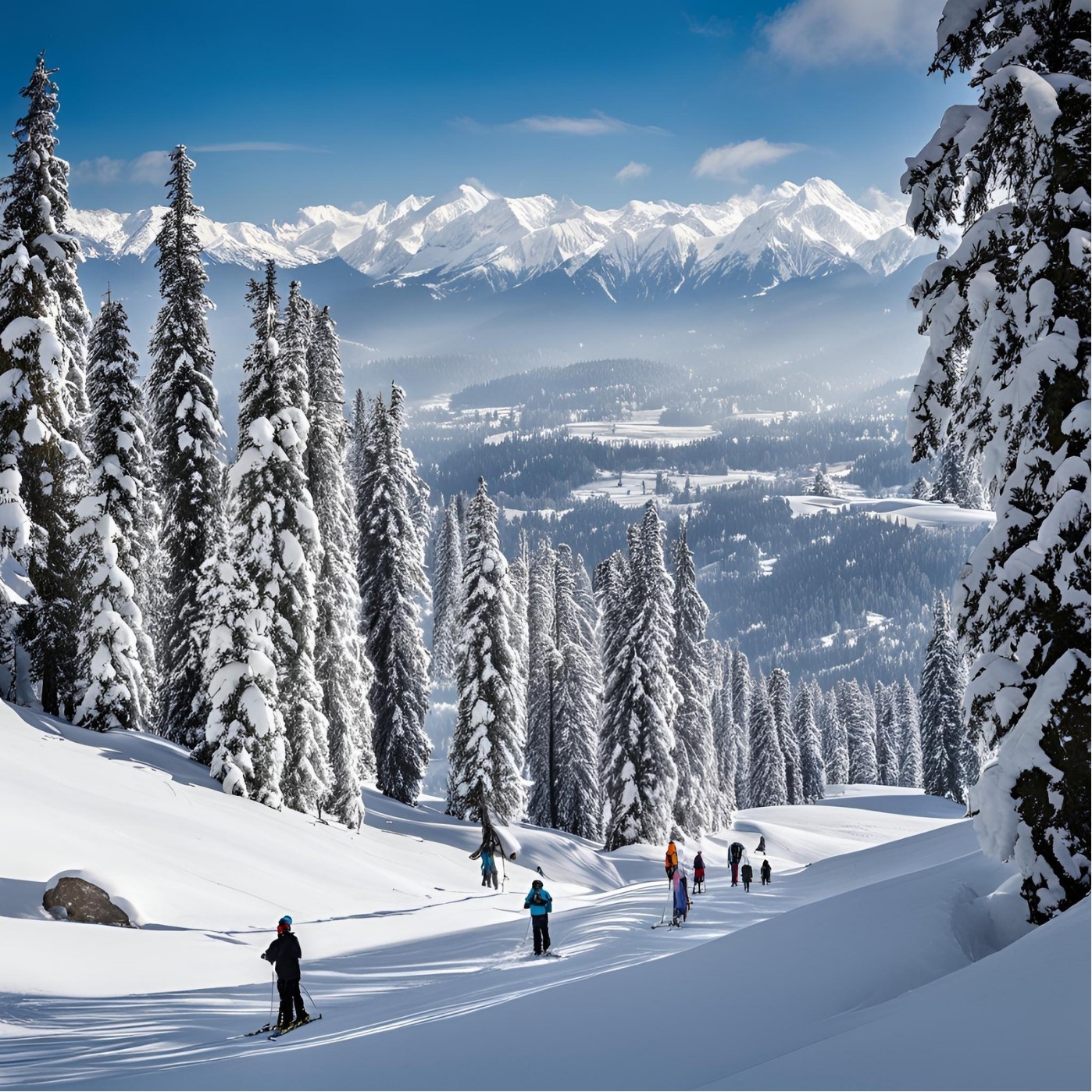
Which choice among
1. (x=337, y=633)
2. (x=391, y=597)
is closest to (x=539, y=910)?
(x=337, y=633)

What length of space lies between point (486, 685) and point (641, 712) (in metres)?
9.57

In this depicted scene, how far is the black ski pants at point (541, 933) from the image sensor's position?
18.0 metres

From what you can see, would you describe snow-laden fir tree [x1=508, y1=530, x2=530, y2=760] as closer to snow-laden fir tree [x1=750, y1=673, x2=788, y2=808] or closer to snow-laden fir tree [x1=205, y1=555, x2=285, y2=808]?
snow-laden fir tree [x1=205, y1=555, x2=285, y2=808]

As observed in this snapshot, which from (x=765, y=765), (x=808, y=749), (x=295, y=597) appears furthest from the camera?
(x=808, y=749)

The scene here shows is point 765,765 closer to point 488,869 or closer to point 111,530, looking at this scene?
point 488,869

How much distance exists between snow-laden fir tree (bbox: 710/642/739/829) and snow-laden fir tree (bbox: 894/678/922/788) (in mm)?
26880

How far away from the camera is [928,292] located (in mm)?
11406

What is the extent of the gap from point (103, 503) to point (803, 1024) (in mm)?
25286

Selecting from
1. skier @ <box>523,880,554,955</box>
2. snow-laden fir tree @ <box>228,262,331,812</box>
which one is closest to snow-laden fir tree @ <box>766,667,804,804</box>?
snow-laden fir tree @ <box>228,262,331,812</box>

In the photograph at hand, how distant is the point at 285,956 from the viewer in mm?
13070

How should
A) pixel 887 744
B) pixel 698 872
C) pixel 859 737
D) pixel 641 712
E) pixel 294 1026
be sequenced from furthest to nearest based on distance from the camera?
pixel 887 744
pixel 859 737
pixel 641 712
pixel 698 872
pixel 294 1026

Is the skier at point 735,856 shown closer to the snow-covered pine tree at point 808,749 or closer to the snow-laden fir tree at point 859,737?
the snow-covered pine tree at point 808,749

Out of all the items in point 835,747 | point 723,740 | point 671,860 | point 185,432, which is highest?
point 185,432

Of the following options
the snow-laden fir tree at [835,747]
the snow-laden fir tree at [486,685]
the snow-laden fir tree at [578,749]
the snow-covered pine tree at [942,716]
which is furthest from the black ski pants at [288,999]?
the snow-laden fir tree at [835,747]
